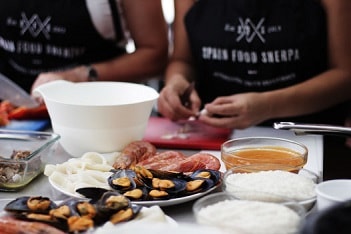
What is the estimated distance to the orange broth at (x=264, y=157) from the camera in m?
1.30

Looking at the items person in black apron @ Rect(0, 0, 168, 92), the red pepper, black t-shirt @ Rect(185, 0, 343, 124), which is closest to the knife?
the red pepper

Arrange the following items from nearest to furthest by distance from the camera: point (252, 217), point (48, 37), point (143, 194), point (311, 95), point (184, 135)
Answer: point (252, 217)
point (143, 194)
point (184, 135)
point (311, 95)
point (48, 37)

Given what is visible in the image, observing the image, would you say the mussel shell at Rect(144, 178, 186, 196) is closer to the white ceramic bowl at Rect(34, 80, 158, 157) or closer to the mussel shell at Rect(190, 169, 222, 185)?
the mussel shell at Rect(190, 169, 222, 185)

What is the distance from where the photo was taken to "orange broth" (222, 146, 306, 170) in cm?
130

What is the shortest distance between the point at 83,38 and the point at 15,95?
15.9 inches

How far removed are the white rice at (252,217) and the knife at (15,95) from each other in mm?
1022

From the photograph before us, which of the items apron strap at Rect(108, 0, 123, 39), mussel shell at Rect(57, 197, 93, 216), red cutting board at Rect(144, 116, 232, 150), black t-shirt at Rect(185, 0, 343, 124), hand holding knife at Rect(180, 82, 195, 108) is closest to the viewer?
mussel shell at Rect(57, 197, 93, 216)

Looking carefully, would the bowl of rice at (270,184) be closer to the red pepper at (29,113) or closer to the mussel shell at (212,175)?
the mussel shell at (212,175)

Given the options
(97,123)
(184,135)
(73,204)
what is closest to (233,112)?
(184,135)

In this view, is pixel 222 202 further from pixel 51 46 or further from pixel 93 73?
pixel 51 46

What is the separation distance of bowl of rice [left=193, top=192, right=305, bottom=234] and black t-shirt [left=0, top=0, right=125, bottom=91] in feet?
4.17

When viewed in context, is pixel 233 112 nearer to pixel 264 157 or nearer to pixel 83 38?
pixel 264 157

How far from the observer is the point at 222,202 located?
1.07 metres

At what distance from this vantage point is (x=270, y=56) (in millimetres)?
1973
